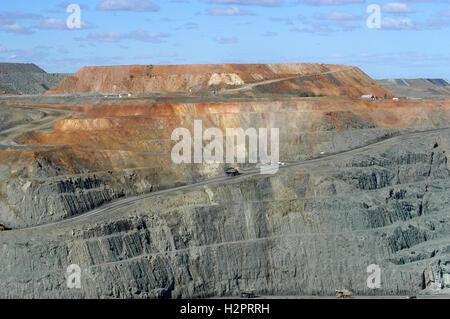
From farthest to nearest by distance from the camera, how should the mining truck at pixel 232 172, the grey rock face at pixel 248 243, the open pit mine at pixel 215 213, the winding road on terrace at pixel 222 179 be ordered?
the mining truck at pixel 232 172, the winding road on terrace at pixel 222 179, the open pit mine at pixel 215 213, the grey rock face at pixel 248 243

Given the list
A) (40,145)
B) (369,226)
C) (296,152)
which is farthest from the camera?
(296,152)

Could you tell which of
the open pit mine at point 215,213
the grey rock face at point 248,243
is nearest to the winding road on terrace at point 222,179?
the open pit mine at point 215,213

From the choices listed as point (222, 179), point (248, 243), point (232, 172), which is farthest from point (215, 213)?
point (232, 172)

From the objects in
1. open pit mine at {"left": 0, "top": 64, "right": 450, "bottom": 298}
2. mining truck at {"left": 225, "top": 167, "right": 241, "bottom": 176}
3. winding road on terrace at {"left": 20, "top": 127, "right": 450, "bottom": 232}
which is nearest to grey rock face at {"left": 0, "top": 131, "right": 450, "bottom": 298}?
open pit mine at {"left": 0, "top": 64, "right": 450, "bottom": 298}

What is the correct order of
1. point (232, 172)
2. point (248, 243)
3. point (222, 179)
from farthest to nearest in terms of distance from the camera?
1. point (232, 172)
2. point (222, 179)
3. point (248, 243)

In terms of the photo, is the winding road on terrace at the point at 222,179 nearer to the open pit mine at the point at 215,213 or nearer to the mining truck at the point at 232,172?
the open pit mine at the point at 215,213

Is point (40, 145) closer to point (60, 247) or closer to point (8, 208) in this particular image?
point (8, 208)

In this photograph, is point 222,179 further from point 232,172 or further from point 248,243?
point 248,243
